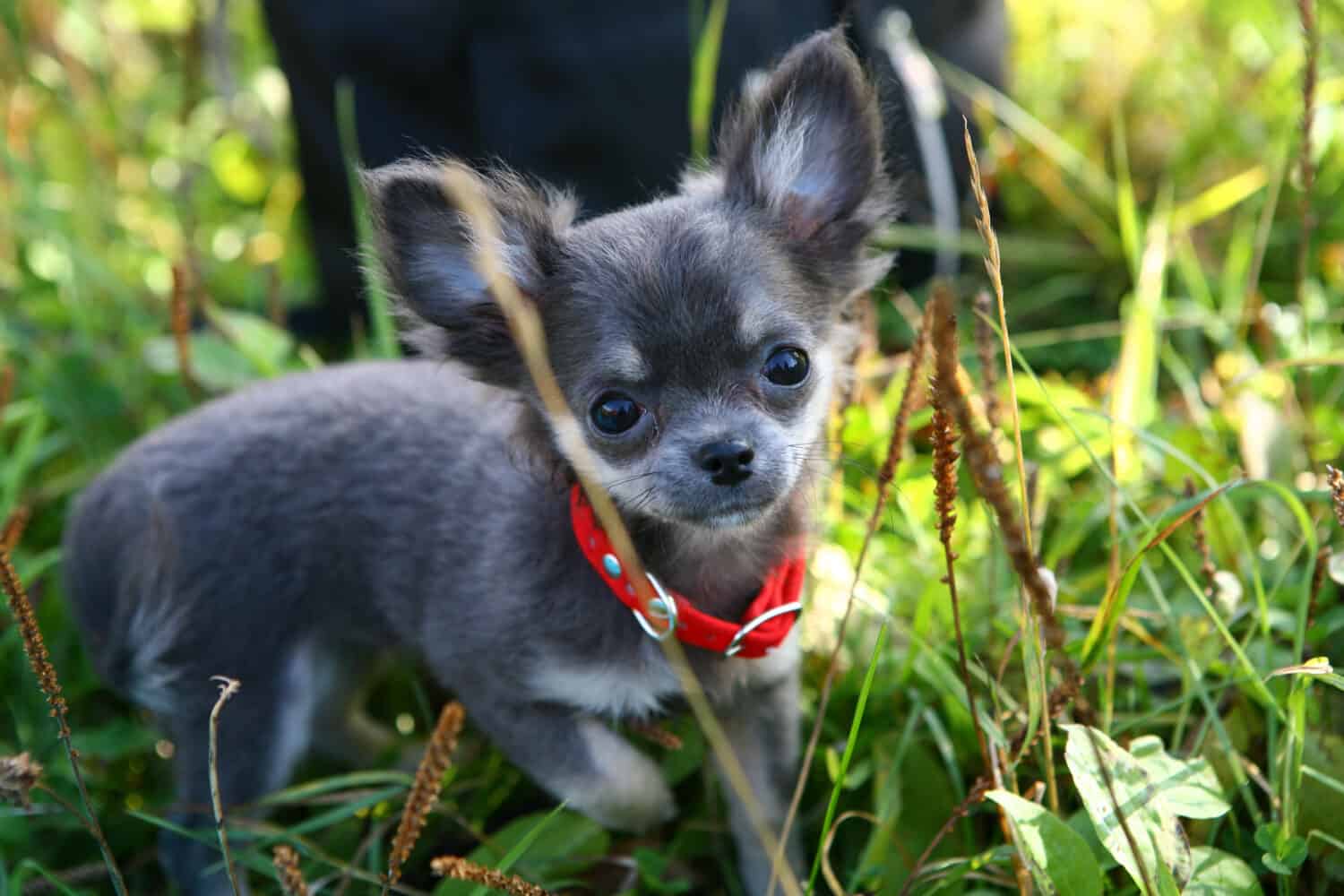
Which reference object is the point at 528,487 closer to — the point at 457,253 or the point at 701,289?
the point at 457,253

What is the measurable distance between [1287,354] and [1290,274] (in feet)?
3.71

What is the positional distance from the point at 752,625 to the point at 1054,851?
78 centimetres

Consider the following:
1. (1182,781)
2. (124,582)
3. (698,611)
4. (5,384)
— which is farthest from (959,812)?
(5,384)

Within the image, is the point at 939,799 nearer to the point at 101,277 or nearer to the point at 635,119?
the point at 635,119

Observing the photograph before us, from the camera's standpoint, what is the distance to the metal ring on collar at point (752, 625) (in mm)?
2561

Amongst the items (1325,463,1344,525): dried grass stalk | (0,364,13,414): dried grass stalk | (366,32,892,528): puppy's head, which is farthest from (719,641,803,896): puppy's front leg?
(0,364,13,414): dried grass stalk

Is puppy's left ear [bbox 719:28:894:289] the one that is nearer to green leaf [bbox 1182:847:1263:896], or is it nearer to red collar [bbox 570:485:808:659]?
red collar [bbox 570:485:808:659]

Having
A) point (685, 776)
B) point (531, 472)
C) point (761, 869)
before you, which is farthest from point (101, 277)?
point (761, 869)

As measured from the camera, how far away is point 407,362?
3402 mm

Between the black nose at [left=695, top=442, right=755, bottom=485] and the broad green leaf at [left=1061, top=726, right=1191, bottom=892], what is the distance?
773mm

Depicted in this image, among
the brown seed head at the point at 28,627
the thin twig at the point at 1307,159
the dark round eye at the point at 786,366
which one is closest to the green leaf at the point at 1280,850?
the dark round eye at the point at 786,366

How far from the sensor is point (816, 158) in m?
2.66

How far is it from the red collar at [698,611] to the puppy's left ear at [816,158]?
2.49ft

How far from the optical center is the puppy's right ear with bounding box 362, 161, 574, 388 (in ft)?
7.95
